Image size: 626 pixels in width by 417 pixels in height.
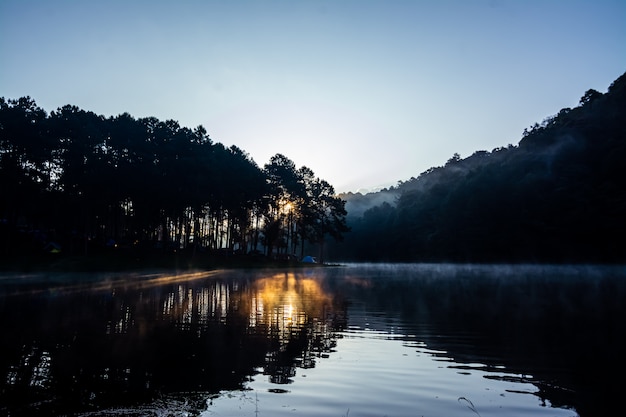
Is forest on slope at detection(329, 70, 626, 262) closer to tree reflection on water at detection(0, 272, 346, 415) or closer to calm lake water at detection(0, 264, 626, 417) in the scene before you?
calm lake water at detection(0, 264, 626, 417)

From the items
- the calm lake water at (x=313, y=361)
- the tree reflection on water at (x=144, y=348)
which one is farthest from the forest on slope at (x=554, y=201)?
the tree reflection on water at (x=144, y=348)

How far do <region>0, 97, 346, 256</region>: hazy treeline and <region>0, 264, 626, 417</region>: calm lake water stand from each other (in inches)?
2085

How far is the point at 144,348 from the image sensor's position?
13562 mm

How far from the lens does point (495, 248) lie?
143m

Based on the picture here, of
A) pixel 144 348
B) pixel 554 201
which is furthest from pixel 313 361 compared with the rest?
pixel 554 201

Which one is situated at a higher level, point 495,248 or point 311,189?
point 311,189

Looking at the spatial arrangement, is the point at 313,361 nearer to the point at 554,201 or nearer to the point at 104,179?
the point at 104,179

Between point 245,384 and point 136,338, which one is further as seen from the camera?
point 136,338

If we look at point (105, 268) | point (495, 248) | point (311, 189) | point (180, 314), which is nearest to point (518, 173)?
point (495, 248)

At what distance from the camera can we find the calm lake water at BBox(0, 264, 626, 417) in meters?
8.45

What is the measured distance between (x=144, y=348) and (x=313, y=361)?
16.6 feet

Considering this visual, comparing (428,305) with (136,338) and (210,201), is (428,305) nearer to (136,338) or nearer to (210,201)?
(136,338)

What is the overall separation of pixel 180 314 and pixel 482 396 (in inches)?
617

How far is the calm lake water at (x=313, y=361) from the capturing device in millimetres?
8445
